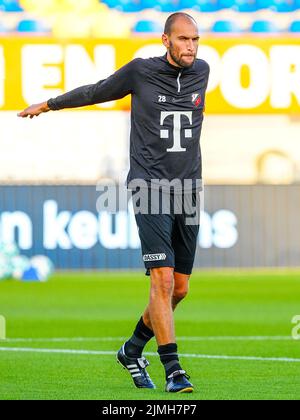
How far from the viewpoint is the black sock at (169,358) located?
7793 mm

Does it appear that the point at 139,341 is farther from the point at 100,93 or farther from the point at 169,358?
the point at 100,93

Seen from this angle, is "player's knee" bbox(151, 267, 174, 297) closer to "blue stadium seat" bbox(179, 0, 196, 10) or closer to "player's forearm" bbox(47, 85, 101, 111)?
"player's forearm" bbox(47, 85, 101, 111)

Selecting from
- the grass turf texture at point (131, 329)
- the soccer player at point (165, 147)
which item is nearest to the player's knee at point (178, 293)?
the soccer player at point (165, 147)

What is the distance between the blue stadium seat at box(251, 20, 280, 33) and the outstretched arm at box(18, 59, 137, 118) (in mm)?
17280

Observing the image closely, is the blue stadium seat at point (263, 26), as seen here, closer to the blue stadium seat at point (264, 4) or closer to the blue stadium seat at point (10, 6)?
the blue stadium seat at point (264, 4)

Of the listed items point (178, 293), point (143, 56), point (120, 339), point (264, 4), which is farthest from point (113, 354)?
point (264, 4)

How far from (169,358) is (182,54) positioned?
1.79m

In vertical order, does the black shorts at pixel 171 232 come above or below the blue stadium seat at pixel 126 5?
below

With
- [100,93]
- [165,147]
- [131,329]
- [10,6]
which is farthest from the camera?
[10,6]

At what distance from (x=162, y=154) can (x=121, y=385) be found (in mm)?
1476

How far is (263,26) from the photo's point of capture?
25438mm

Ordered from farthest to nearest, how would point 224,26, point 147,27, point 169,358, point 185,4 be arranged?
point 224,26 → point 185,4 → point 147,27 → point 169,358

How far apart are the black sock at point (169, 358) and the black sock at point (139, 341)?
0.51m
